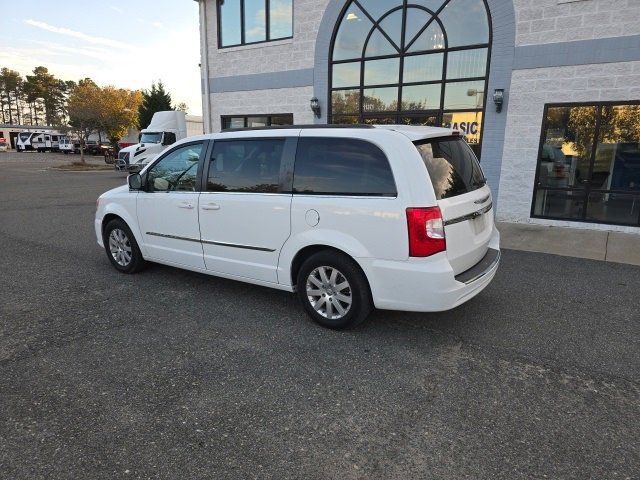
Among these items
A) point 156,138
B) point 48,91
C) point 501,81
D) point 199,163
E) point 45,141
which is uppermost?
point 48,91

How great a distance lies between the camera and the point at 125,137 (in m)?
47.7

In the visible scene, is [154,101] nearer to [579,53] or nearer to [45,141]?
[45,141]

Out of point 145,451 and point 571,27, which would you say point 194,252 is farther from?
point 571,27

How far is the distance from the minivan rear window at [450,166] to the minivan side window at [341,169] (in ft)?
1.16

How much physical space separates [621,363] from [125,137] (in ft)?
170

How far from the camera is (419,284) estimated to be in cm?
346

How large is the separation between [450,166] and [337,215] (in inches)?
43.1

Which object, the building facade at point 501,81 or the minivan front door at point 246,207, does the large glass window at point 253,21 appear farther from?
the minivan front door at point 246,207

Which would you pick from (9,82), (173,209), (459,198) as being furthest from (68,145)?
(459,198)

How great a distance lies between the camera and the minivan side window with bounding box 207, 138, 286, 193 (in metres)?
4.20

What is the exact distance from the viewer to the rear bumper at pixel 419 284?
11.2 feet

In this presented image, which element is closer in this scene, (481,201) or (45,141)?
(481,201)

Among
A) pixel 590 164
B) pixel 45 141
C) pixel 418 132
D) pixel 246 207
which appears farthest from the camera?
pixel 45 141

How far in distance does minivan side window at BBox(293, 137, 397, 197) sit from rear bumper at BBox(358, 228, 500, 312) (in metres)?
0.60
